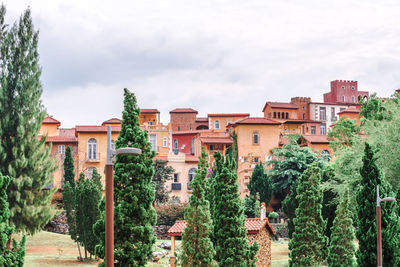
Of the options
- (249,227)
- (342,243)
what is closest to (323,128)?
(249,227)

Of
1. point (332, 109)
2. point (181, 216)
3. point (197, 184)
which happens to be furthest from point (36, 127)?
point (332, 109)

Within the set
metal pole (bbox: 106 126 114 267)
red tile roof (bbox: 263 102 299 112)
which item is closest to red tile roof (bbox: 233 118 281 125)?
red tile roof (bbox: 263 102 299 112)

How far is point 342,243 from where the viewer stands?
34.0 meters

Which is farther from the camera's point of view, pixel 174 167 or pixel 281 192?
pixel 174 167

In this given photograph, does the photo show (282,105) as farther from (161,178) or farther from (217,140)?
(161,178)

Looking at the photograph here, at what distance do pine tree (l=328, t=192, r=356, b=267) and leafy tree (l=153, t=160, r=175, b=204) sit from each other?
36.0m

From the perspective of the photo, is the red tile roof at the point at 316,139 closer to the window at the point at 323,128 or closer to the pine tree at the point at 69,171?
the window at the point at 323,128

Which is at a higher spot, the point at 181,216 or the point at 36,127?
the point at 36,127

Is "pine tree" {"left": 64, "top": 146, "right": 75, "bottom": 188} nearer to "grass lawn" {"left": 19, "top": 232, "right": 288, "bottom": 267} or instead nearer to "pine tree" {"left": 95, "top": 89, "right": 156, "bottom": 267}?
"grass lawn" {"left": 19, "top": 232, "right": 288, "bottom": 267}

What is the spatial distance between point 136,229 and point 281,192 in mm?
46560

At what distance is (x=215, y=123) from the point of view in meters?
102

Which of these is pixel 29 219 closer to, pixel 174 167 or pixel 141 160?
pixel 141 160

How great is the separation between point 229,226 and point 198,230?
2.38 m

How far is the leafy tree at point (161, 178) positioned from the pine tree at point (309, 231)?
1321 inches
